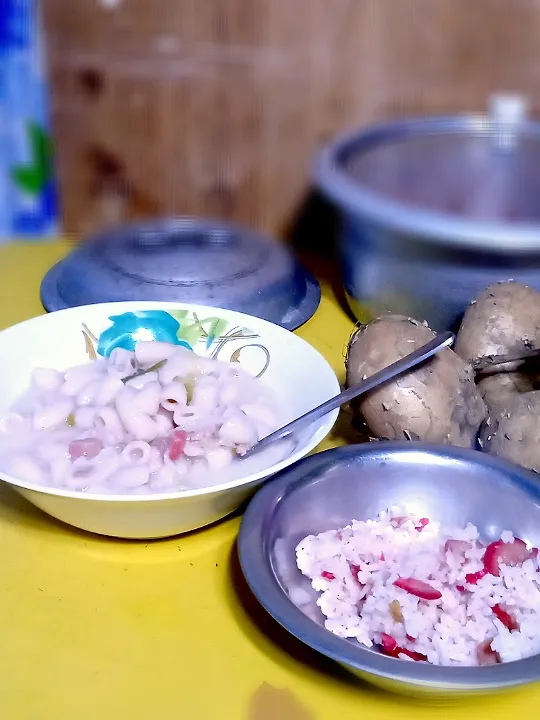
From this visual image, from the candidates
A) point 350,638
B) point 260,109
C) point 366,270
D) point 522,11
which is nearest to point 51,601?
point 350,638

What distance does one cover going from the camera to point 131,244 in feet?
2.74

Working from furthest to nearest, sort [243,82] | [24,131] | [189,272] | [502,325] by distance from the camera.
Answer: [24,131], [243,82], [189,272], [502,325]

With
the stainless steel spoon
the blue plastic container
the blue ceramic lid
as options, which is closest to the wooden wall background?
the blue plastic container

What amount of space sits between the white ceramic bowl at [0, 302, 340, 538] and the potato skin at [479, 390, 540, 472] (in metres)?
0.11

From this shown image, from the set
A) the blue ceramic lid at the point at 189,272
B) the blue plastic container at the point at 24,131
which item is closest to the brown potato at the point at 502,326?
the blue ceramic lid at the point at 189,272

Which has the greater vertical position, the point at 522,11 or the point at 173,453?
the point at 522,11

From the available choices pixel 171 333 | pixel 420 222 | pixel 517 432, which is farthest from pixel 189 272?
pixel 517 432

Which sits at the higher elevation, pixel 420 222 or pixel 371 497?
pixel 420 222

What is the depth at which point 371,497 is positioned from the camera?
21.0 inches

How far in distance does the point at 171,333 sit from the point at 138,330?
27mm

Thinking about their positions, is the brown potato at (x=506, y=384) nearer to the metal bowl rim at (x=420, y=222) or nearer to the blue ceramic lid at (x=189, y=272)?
the metal bowl rim at (x=420, y=222)

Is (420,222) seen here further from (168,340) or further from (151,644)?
(151,644)

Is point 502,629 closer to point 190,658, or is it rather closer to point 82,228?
point 190,658

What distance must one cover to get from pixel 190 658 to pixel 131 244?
0.48 metres
